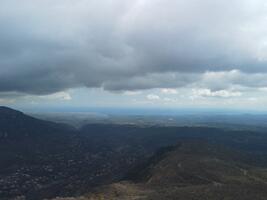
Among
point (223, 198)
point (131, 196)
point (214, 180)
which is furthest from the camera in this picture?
point (214, 180)

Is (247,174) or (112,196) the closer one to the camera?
(112,196)

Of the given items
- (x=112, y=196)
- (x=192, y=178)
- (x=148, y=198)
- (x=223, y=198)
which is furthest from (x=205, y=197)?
(x=192, y=178)

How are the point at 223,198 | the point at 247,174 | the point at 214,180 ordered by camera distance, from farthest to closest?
the point at 247,174 → the point at 214,180 → the point at 223,198

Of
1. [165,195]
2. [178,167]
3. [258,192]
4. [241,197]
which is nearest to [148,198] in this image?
[165,195]

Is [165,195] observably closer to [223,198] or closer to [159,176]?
[223,198]

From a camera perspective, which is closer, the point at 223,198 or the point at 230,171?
the point at 223,198

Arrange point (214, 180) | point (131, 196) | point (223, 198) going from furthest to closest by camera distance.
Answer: point (214, 180), point (131, 196), point (223, 198)

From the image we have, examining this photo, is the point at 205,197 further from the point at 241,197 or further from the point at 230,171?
the point at 230,171

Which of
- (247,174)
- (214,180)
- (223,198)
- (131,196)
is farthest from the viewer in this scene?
(247,174)
